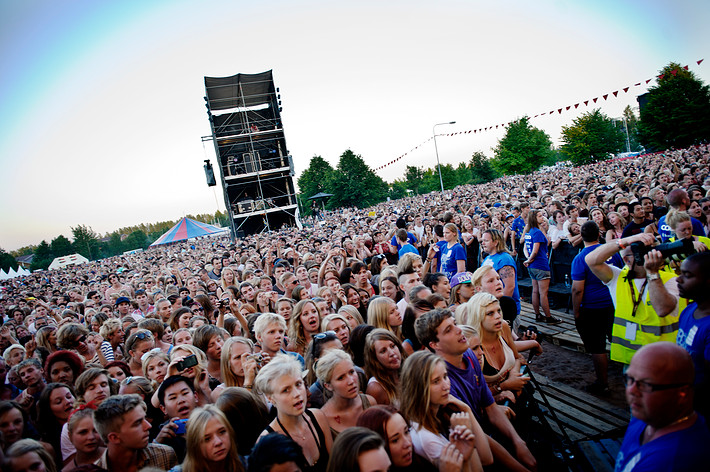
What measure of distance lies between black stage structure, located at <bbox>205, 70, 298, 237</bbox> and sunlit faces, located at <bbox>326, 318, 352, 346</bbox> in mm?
22334

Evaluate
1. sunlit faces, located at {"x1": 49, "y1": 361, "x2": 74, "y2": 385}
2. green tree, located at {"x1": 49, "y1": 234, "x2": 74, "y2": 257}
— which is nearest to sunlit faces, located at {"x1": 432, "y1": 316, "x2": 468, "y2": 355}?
sunlit faces, located at {"x1": 49, "y1": 361, "x2": 74, "y2": 385}

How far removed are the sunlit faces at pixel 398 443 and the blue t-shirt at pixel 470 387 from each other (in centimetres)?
60

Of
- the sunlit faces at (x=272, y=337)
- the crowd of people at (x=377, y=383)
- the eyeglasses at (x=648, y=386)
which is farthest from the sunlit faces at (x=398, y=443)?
the sunlit faces at (x=272, y=337)

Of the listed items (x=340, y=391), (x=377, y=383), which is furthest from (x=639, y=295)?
(x=340, y=391)

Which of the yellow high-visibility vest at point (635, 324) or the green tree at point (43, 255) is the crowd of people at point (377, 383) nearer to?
the yellow high-visibility vest at point (635, 324)

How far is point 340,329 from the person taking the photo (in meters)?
3.61

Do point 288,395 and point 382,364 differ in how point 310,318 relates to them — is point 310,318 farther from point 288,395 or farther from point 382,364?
point 288,395

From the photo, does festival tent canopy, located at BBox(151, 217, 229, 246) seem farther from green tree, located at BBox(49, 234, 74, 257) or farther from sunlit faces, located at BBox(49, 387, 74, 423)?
green tree, located at BBox(49, 234, 74, 257)

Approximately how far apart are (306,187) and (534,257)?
59799 mm

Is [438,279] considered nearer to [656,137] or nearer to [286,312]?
[286,312]

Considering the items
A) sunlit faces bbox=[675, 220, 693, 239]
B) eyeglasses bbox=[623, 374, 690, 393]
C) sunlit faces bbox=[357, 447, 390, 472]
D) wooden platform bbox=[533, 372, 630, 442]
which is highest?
sunlit faces bbox=[675, 220, 693, 239]

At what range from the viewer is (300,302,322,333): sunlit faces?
4043mm

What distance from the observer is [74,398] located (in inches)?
123

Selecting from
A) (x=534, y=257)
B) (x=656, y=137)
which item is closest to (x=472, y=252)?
(x=534, y=257)
